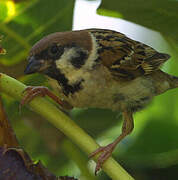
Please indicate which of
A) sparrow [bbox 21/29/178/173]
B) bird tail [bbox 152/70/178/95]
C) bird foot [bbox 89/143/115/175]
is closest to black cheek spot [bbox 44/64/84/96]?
sparrow [bbox 21/29/178/173]

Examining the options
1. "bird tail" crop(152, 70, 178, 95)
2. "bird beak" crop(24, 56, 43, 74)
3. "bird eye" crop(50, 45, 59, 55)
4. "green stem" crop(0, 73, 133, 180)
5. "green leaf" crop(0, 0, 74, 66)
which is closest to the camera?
"green stem" crop(0, 73, 133, 180)

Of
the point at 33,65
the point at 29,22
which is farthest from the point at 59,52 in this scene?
the point at 29,22

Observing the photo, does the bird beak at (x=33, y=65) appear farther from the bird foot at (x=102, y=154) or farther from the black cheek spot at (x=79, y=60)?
the bird foot at (x=102, y=154)

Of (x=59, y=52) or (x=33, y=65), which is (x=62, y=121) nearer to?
(x=33, y=65)

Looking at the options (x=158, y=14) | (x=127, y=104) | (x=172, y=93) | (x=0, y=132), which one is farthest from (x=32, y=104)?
(x=172, y=93)

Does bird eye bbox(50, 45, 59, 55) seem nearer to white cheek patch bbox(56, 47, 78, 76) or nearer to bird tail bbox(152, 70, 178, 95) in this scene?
white cheek patch bbox(56, 47, 78, 76)

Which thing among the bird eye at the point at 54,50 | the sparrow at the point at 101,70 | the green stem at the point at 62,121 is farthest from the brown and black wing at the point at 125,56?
the green stem at the point at 62,121

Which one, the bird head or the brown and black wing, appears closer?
the bird head

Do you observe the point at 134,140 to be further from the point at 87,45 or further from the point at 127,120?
the point at 87,45
